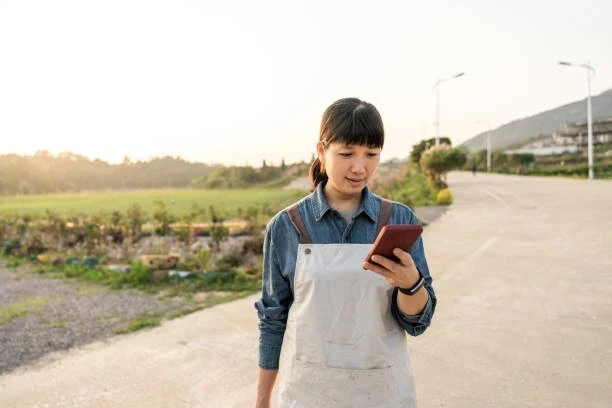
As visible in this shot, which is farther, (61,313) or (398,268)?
(61,313)

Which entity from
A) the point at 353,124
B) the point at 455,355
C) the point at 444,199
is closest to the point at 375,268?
the point at 353,124

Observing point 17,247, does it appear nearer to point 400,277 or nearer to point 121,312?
→ point 121,312

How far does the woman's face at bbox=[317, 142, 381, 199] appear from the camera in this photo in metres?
1.51

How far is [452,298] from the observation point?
220 inches

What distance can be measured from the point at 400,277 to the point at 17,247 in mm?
11297

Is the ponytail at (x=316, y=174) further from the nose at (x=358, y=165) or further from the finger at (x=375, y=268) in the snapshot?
the finger at (x=375, y=268)

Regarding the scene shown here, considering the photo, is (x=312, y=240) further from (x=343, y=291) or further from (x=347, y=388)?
(x=347, y=388)

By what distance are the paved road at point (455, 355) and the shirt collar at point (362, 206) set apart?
83.2 inches

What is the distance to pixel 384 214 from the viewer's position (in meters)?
1.54

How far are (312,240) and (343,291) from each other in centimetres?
18

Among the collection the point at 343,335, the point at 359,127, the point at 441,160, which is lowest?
the point at 343,335

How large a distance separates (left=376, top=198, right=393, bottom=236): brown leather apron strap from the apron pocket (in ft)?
1.38

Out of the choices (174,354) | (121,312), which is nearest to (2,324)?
(121,312)

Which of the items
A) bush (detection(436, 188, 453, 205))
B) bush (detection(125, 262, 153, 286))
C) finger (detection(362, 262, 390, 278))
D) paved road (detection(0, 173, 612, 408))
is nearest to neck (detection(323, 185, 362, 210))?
finger (detection(362, 262, 390, 278))
